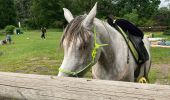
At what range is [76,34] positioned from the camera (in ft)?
13.1

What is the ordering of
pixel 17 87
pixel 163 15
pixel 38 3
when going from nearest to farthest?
pixel 17 87
pixel 163 15
pixel 38 3

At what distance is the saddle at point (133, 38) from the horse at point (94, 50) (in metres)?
0.11

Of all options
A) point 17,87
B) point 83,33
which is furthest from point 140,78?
point 17,87

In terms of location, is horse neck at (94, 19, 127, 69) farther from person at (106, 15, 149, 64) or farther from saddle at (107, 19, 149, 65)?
person at (106, 15, 149, 64)

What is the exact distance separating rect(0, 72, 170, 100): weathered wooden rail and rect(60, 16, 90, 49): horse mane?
0.90 metres

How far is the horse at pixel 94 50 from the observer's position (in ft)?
13.1

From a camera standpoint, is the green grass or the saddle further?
the green grass

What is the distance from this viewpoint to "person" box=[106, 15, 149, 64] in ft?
17.9

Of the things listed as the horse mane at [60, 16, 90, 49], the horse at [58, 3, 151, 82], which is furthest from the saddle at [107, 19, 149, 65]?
the horse mane at [60, 16, 90, 49]

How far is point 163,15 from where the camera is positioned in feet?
226

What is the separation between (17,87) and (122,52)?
6.78 feet

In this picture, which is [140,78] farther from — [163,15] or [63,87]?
[163,15]

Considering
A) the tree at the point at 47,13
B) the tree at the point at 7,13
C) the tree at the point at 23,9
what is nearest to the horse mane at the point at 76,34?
the tree at the point at 47,13

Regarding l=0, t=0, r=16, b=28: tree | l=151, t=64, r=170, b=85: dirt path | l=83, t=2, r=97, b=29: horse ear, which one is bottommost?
l=0, t=0, r=16, b=28: tree
